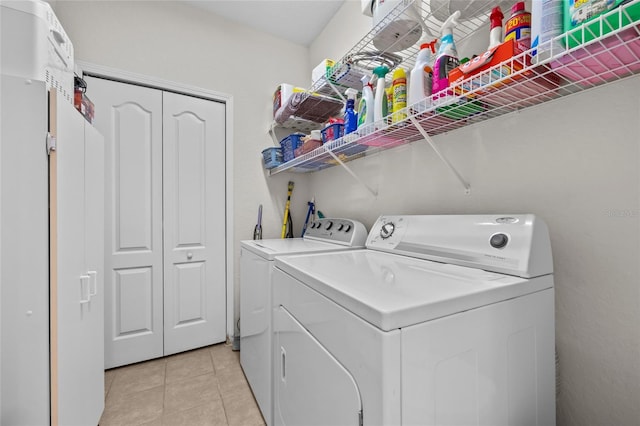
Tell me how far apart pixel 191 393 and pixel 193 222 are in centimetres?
129

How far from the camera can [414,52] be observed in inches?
64.3

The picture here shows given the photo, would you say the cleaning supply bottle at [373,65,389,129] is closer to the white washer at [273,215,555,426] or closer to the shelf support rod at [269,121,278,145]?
the white washer at [273,215,555,426]

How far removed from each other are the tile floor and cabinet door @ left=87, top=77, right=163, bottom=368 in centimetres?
23

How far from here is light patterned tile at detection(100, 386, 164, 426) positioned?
1.58 metres

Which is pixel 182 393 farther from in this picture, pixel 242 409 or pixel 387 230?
pixel 387 230

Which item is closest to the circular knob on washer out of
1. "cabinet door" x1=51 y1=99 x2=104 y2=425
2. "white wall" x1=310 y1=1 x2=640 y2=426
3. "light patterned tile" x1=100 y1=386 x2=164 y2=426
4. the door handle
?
"white wall" x1=310 y1=1 x2=640 y2=426

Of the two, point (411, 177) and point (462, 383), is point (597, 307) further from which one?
point (411, 177)

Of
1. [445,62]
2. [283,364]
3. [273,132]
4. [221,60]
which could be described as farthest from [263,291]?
[221,60]

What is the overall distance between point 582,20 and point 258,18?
256cm

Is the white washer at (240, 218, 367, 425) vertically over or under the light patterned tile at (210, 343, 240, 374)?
over

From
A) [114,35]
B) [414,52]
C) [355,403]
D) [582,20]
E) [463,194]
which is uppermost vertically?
[114,35]

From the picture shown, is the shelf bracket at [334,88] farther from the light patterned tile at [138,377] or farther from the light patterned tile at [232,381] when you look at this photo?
the light patterned tile at [138,377]

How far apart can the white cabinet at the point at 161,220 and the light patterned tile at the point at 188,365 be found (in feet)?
0.27

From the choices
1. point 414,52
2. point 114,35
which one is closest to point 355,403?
point 414,52
